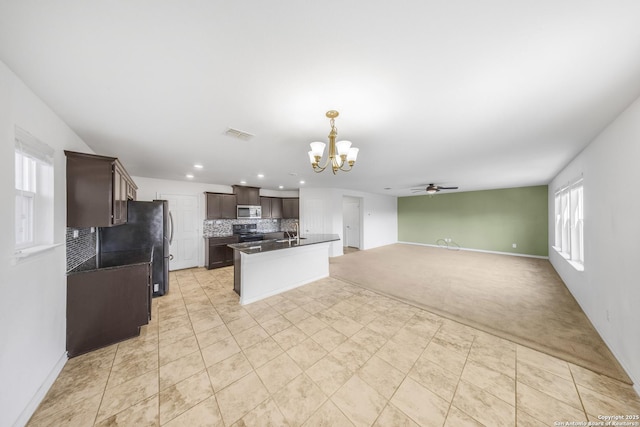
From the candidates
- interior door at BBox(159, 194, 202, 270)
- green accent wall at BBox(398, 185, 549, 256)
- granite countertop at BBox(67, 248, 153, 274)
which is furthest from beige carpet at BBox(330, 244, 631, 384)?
interior door at BBox(159, 194, 202, 270)

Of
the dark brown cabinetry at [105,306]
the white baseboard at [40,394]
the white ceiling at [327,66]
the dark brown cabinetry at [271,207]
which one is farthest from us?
the dark brown cabinetry at [271,207]

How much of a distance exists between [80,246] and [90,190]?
2.79 feet

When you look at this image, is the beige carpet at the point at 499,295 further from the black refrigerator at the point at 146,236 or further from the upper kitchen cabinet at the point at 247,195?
the black refrigerator at the point at 146,236

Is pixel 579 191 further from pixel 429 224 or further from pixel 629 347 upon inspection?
pixel 429 224

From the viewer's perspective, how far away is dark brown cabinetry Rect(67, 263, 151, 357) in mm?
2059

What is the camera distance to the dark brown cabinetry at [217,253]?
5164mm

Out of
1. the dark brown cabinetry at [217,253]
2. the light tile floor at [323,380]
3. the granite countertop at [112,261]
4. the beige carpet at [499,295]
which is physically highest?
the granite countertop at [112,261]

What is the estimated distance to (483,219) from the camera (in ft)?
23.6

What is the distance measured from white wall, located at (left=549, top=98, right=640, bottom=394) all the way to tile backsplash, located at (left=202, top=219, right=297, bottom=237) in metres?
6.53

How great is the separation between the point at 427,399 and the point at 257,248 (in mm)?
2799

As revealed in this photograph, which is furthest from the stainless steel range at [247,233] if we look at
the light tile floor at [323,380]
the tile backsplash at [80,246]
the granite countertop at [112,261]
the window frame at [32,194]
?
the window frame at [32,194]

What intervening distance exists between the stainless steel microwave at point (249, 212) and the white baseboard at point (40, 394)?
4.20 metres

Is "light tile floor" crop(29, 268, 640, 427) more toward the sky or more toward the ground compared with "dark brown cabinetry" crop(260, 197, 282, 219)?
more toward the ground

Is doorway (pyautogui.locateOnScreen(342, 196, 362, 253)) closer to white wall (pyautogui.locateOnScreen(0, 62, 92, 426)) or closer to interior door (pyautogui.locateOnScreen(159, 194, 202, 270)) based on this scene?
interior door (pyautogui.locateOnScreen(159, 194, 202, 270))
